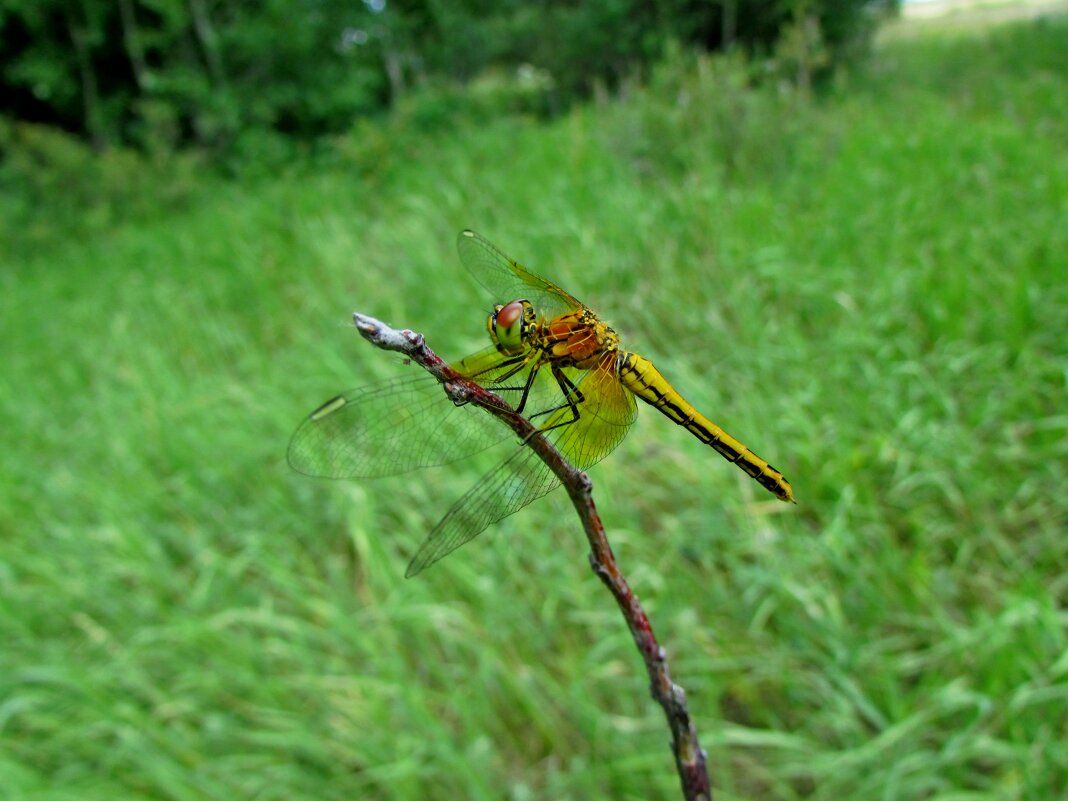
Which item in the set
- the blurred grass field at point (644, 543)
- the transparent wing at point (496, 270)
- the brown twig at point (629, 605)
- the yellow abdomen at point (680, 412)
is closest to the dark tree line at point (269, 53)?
the blurred grass field at point (644, 543)

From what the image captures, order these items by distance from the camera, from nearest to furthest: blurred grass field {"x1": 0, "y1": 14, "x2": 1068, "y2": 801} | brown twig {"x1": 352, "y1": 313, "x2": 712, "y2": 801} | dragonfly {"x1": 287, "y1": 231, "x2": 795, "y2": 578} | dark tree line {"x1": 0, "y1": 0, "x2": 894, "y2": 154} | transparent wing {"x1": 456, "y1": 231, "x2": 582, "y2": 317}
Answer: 1. brown twig {"x1": 352, "y1": 313, "x2": 712, "y2": 801}
2. dragonfly {"x1": 287, "y1": 231, "x2": 795, "y2": 578}
3. transparent wing {"x1": 456, "y1": 231, "x2": 582, "y2": 317}
4. blurred grass field {"x1": 0, "y1": 14, "x2": 1068, "y2": 801}
5. dark tree line {"x1": 0, "y1": 0, "x2": 894, "y2": 154}

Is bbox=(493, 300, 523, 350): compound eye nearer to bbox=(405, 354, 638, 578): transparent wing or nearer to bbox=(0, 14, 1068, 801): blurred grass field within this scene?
bbox=(405, 354, 638, 578): transparent wing

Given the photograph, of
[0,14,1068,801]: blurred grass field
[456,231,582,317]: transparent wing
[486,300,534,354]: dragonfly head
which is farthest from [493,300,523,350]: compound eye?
[0,14,1068,801]: blurred grass field

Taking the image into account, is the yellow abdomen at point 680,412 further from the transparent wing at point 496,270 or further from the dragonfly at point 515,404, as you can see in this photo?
the transparent wing at point 496,270

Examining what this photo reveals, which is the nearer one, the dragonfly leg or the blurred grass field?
the dragonfly leg

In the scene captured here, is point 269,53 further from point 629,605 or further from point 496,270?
point 629,605

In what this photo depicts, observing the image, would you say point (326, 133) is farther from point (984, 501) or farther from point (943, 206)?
point (984, 501)

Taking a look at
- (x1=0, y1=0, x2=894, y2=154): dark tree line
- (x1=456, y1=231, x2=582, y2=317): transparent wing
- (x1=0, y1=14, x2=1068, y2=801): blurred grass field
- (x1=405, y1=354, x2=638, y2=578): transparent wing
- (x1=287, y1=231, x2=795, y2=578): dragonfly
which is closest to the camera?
(x1=405, y1=354, x2=638, y2=578): transparent wing

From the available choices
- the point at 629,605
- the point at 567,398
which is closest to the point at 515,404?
the point at 567,398
